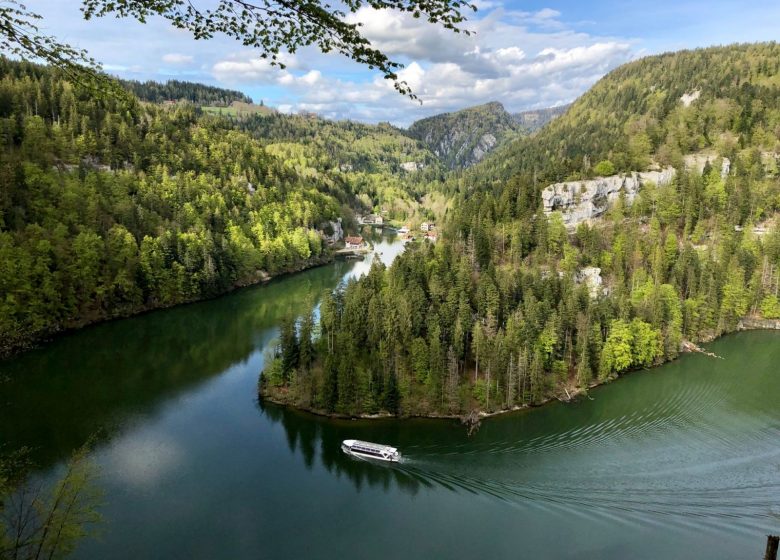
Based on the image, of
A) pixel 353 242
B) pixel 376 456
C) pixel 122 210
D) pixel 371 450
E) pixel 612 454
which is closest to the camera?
pixel 376 456

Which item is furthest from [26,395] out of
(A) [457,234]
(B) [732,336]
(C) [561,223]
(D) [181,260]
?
(B) [732,336]

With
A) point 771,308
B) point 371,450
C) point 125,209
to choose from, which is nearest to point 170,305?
point 125,209

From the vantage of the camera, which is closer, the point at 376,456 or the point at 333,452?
the point at 376,456

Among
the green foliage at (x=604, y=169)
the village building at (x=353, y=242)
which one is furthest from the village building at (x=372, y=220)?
the green foliage at (x=604, y=169)

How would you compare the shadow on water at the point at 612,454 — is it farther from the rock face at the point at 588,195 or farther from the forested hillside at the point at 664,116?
the forested hillside at the point at 664,116

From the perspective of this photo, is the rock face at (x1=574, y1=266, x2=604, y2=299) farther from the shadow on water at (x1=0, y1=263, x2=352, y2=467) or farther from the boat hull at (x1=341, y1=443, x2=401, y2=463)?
the boat hull at (x1=341, y1=443, x2=401, y2=463)

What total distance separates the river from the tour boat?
2.22ft

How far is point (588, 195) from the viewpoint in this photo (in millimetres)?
62969

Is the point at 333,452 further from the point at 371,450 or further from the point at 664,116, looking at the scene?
the point at 664,116

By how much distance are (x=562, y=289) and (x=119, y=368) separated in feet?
122

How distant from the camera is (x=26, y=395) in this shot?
112ft

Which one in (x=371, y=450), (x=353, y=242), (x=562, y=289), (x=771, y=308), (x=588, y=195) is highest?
(x=588, y=195)

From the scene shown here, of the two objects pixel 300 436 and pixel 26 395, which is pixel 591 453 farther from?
pixel 26 395

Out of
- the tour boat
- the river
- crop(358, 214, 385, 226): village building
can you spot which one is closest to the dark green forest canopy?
the river
